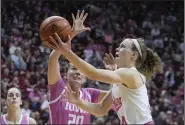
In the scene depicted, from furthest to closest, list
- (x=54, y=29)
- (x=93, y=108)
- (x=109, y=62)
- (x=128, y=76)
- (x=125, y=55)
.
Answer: (x=109, y=62)
(x=93, y=108)
(x=54, y=29)
(x=125, y=55)
(x=128, y=76)

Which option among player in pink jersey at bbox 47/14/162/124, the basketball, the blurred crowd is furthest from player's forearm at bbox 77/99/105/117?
the blurred crowd

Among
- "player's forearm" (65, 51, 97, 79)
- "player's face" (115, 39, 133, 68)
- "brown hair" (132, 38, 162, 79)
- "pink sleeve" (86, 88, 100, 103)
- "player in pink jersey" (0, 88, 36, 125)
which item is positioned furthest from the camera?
"player in pink jersey" (0, 88, 36, 125)

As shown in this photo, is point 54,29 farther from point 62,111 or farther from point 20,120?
point 20,120

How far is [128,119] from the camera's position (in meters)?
4.13

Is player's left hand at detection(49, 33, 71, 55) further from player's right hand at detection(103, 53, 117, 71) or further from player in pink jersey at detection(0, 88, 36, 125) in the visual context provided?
player in pink jersey at detection(0, 88, 36, 125)

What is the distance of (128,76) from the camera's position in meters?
4.02

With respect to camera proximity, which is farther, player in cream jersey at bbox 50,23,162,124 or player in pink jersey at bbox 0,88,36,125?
player in pink jersey at bbox 0,88,36,125

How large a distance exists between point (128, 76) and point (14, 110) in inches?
121

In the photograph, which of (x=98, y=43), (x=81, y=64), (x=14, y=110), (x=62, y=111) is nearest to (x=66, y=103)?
(x=62, y=111)

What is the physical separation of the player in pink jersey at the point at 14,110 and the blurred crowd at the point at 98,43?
386 cm

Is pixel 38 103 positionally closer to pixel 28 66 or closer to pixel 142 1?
pixel 28 66

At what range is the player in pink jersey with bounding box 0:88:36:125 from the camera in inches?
260

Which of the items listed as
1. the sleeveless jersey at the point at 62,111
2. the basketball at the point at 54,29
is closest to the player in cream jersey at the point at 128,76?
the basketball at the point at 54,29

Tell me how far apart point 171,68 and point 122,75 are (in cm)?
999
